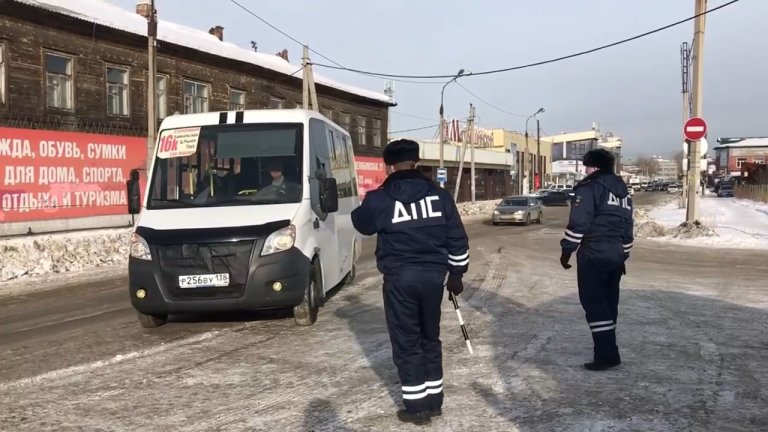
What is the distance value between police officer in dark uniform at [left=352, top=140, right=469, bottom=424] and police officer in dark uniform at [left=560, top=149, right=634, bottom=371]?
1562 millimetres

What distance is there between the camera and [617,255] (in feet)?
17.2

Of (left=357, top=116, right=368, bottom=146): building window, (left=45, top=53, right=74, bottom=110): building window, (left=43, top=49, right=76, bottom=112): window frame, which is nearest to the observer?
(left=43, top=49, right=76, bottom=112): window frame

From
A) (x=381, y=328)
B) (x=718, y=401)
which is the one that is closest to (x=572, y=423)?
(x=718, y=401)

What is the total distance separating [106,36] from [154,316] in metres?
19.0

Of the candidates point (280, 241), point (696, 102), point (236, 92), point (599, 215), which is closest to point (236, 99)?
point (236, 92)

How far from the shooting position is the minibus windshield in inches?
283

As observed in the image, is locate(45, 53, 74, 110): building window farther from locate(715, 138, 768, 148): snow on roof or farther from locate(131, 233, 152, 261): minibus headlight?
locate(715, 138, 768, 148): snow on roof

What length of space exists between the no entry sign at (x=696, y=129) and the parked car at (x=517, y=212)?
11.1 m

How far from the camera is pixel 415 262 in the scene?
4.02 meters

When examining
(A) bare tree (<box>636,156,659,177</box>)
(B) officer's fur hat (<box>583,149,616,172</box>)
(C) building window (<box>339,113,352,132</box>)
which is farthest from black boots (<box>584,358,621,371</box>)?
(A) bare tree (<box>636,156,659,177</box>)

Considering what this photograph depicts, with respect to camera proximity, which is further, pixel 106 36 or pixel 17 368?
pixel 106 36

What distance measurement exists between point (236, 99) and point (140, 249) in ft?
79.5

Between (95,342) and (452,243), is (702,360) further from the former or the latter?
(95,342)

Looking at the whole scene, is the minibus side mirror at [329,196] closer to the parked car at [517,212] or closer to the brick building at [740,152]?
the parked car at [517,212]
